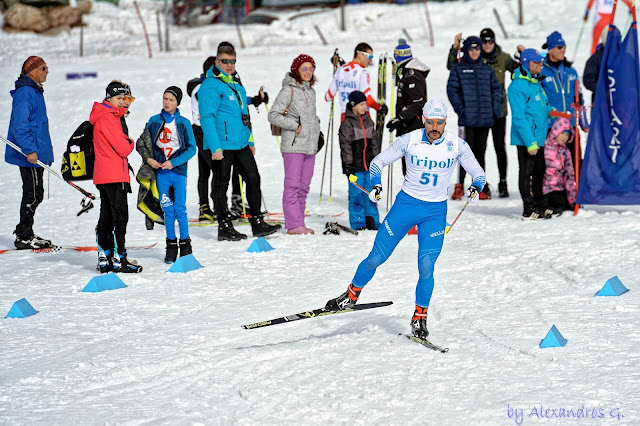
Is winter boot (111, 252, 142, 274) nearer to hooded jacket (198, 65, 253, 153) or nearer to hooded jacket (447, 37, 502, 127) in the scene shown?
hooded jacket (198, 65, 253, 153)

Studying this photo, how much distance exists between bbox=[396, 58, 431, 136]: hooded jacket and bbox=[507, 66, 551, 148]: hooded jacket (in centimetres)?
113

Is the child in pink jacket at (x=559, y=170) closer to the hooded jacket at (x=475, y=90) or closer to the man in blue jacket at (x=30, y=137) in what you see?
the hooded jacket at (x=475, y=90)

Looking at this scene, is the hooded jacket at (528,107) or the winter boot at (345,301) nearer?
the winter boot at (345,301)

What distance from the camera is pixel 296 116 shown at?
976 cm

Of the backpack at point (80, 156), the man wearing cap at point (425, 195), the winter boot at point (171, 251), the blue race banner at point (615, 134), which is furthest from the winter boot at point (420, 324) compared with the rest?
the blue race banner at point (615, 134)

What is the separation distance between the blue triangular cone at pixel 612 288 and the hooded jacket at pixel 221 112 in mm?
4286

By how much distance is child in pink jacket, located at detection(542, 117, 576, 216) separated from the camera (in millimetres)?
10484

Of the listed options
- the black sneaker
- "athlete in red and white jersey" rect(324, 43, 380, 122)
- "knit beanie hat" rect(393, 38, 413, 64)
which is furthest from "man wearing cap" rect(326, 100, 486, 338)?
the black sneaker

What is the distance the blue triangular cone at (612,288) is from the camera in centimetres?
713

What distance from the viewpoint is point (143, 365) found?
5.61 m

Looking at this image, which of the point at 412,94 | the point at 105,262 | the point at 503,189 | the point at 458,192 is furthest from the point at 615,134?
the point at 105,262

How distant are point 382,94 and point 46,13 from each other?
76.9 ft

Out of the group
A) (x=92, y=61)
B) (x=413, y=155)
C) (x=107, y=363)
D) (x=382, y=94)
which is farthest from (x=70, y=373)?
(x=92, y=61)

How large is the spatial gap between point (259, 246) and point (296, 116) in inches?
64.9
